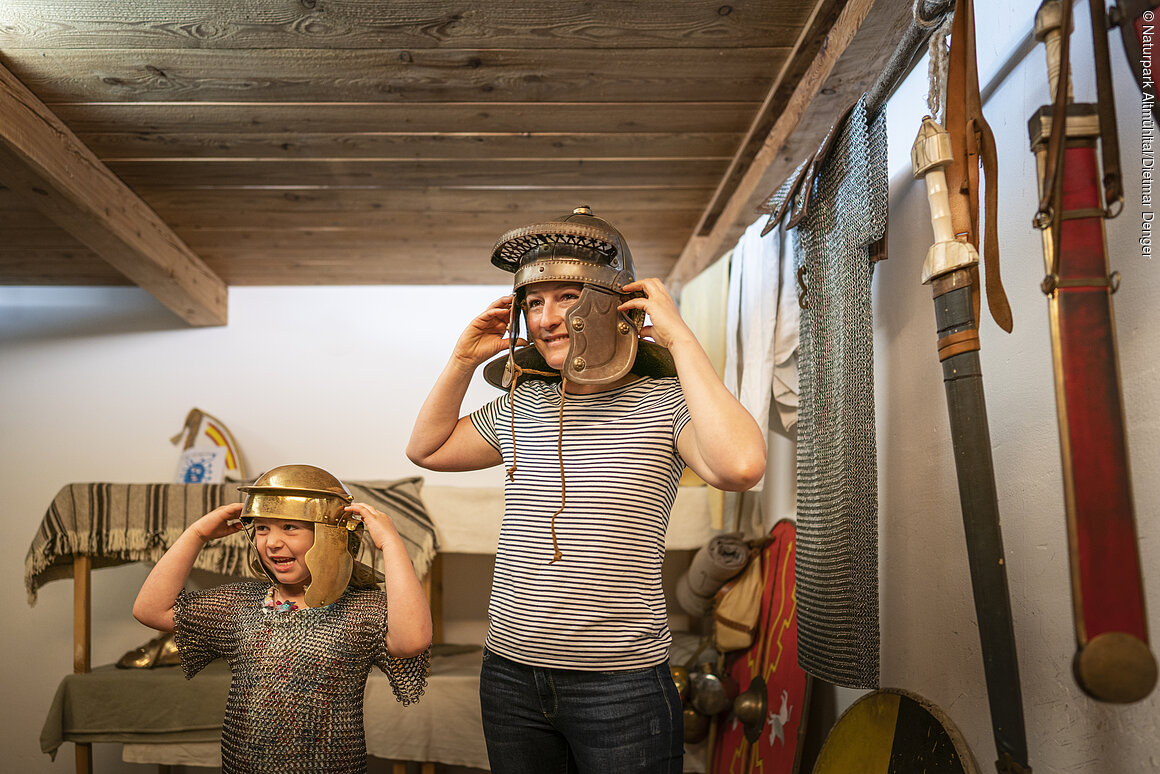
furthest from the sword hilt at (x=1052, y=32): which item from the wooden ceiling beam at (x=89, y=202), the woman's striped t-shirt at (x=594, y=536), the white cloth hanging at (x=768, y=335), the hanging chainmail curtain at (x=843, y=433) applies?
the wooden ceiling beam at (x=89, y=202)

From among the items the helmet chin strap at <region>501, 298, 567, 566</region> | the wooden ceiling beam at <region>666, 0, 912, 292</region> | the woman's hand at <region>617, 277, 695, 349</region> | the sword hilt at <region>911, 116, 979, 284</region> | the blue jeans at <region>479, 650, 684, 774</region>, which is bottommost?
the blue jeans at <region>479, 650, 684, 774</region>

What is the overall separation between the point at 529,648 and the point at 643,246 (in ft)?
8.97

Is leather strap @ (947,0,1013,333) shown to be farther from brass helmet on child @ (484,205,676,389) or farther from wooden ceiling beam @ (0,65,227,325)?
wooden ceiling beam @ (0,65,227,325)

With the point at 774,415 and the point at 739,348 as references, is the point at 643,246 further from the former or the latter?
the point at 774,415

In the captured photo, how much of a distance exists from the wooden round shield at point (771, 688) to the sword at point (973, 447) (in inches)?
43.0

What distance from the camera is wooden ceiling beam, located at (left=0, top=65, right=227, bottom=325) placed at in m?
2.36

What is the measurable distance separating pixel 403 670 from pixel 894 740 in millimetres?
1056

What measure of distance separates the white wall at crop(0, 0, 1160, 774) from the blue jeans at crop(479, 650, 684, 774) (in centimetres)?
67

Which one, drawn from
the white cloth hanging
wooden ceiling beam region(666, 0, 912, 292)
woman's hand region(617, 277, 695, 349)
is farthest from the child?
wooden ceiling beam region(666, 0, 912, 292)

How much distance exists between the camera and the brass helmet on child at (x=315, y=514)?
5.57 ft

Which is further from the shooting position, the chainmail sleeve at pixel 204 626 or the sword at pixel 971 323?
the chainmail sleeve at pixel 204 626

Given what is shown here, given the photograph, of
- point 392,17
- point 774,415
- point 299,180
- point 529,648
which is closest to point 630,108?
point 392,17

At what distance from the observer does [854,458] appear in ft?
6.00

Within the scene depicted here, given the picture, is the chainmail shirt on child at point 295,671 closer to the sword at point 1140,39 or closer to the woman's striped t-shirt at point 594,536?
the woman's striped t-shirt at point 594,536
